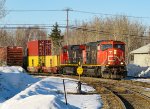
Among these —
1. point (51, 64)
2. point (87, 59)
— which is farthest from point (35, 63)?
point (87, 59)

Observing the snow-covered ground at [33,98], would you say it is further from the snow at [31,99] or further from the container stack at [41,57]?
the container stack at [41,57]

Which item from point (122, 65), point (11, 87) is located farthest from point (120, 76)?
point (11, 87)

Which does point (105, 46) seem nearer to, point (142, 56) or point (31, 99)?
point (31, 99)

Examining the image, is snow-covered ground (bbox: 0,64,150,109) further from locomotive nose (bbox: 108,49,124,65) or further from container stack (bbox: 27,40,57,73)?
container stack (bbox: 27,40,57,73)

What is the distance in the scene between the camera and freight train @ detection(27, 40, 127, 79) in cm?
3262

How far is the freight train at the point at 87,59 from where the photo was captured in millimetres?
32625

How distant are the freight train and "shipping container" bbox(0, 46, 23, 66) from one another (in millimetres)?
2259

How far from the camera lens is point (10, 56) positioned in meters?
47.2

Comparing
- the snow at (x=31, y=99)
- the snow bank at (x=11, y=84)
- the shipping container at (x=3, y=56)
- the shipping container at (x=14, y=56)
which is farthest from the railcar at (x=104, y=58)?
the shipping container at (x=14, y=56)

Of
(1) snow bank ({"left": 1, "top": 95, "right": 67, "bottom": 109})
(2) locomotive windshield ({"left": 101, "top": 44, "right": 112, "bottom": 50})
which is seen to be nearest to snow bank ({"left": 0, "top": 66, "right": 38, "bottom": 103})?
(1) snow bank ({"left": 1, "top": 95, "right": 67, "bottom": 109})

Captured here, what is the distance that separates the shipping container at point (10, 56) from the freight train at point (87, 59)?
2259mm

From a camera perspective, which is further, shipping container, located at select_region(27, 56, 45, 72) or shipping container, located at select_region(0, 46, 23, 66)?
shipping container, located at select_region(27, 56, 45, 72)

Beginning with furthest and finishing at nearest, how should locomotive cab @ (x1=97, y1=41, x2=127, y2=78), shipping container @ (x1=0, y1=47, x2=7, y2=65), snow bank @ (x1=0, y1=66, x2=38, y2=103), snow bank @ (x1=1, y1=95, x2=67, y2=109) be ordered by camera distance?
shipping container @ (x1=0, y1=47, x2=7, y2=65)
locomotive cab @ (x1=97, y1=41, x2=127, y2=78)
snow bank @ (x1=0, y1=66, x2=38, y2=103)
snow bank @ (x1=1, y1=95, x2=67, y2=109)

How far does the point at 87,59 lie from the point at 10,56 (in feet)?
45.9
